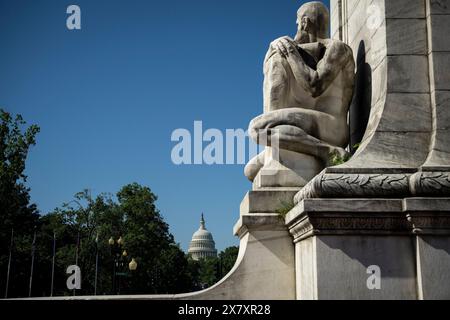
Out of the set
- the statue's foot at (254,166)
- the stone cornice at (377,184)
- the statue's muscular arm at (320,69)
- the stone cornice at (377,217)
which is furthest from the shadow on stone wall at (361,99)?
the stone cornice at (377,217)

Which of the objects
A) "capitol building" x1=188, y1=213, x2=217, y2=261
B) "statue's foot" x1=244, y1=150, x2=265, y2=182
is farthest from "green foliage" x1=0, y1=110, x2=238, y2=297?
"capitol building" x1=188, y1=213, x2=217, y2=261

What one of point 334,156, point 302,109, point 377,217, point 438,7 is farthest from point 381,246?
point 438,7

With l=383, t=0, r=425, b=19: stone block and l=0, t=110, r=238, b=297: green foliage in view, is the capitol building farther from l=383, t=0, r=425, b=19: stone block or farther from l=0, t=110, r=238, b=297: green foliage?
l=383, t=0, r=425, b=19: stone block

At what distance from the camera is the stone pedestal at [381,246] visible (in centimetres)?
568

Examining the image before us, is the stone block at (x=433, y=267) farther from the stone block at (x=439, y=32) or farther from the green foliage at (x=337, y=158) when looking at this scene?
the stone block at (x=439, y=32)

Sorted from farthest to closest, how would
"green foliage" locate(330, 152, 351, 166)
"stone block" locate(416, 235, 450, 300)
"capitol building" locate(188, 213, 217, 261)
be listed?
"capitol building" locate(188, 213, 217, 261)
"green foliage" locate(330, 152, 351, 166)
"stone block" locate(416, 235, 450, 300)

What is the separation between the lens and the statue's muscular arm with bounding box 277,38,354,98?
7812mm

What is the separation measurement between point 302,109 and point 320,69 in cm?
63

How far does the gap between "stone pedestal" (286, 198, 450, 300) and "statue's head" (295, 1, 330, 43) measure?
349 cm

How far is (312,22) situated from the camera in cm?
847

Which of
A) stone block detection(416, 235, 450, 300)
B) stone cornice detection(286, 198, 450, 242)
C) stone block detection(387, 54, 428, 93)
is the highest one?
stone block detection(387, 54, 428, 93)

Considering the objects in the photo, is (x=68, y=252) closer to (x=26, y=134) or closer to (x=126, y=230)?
(x=126, y=230)
